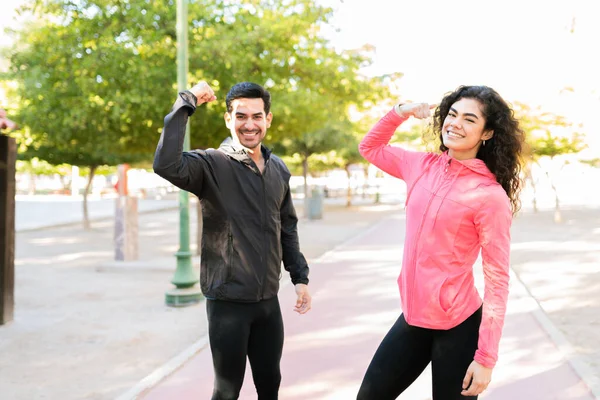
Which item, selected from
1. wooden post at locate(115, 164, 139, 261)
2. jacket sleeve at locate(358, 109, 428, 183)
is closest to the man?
jacket sleeve at locate(358, 109, 428, 183)

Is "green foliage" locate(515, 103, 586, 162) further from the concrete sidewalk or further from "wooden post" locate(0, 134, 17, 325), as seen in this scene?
"wooden post" locate(0, 134, 17, 325)

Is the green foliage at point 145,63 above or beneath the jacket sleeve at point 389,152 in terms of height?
above

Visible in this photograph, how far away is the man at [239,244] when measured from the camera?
2758 millimetres

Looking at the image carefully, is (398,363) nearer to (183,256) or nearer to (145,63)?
(183,256)

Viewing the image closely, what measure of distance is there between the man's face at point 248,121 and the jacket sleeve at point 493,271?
1051 millimetres

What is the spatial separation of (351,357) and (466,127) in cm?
335

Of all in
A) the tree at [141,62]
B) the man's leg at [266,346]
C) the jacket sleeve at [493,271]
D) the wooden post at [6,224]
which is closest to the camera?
the jacket sleeve at [493,271]

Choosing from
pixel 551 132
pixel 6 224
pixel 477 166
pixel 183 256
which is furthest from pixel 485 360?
pixel 551 132

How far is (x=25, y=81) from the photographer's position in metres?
11.6

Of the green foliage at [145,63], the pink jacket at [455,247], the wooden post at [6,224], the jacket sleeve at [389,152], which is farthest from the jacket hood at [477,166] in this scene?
the green foliage at [145,63]

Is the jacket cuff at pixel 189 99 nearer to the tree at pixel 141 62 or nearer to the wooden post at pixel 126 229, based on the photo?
the tree at pixel 141 62

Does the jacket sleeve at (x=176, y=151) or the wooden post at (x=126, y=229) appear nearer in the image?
the jacket sleeve at (x=176, y=151)

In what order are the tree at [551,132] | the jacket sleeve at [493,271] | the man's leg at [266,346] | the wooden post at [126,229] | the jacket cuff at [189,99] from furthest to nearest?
the tree at [551,132]
the wooden post at [126,229]
the man's leg at [266,346]
the jacket cuff at [189,99]
the jacket sleeve at [493,271]

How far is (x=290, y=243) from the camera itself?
3.17 m
